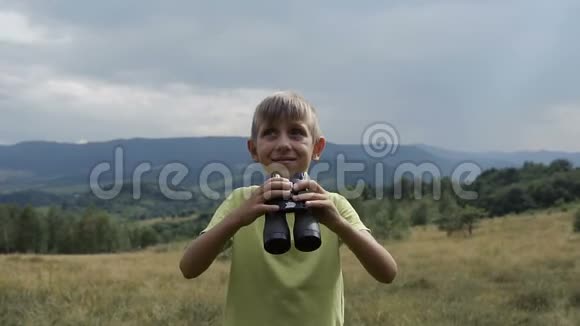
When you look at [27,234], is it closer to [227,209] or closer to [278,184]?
[227,209]

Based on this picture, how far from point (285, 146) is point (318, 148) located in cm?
23

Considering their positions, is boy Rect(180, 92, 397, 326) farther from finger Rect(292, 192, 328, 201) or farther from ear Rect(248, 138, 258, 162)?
finger Rect(292, 192, 328, 201)

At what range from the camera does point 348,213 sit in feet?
6.45

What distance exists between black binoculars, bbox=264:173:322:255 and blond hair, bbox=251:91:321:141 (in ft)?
1.10

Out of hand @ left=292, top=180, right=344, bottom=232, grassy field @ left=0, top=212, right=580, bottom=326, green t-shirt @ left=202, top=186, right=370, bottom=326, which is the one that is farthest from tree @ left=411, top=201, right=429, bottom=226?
hand @ left=292, top=180, right=344, bottom=232

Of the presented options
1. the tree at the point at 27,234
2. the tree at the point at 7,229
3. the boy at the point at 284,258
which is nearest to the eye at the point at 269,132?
the boy at the point at 284,258

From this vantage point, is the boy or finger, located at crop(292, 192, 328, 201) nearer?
finger, located at crop(292, 192, 328, 201)

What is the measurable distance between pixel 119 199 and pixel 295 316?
18442 centimetres

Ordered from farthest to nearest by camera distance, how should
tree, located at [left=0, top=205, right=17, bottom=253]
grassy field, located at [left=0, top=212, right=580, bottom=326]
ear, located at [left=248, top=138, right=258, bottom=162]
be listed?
tree, located at [left=0, top=205, right=17, bottom=253], grassy field, located at [left=0, top=212, right=580, bottom=326], ear, located at [left=248, top=138, right=258, bottom=162]

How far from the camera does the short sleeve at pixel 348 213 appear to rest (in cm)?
192

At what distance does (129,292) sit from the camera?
32.3 ft

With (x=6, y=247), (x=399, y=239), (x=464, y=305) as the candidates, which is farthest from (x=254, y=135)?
(x=6, y=247)

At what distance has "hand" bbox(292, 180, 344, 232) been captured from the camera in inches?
64.2

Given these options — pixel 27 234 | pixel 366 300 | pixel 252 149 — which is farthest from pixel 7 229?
pixel 252 149
